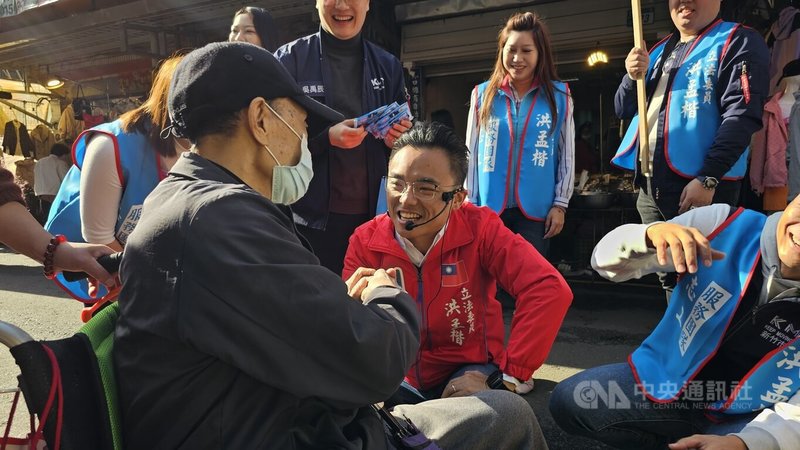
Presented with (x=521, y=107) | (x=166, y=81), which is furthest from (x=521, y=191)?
(x=166, y=81)

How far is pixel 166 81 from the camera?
232cm

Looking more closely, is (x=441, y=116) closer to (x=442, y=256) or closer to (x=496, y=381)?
(x=442, y=256)

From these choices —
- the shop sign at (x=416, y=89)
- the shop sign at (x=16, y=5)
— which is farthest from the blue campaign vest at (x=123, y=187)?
the shop sign at (x=16, y=5)

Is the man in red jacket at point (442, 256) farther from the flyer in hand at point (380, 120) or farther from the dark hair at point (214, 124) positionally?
the dark hair at point (214, 124)

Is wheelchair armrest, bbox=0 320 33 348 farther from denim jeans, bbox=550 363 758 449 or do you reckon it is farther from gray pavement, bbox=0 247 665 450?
gray pavement, bbox=0 247 665 450

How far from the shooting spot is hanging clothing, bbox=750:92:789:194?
4309 mm

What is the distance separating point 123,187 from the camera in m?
2.46

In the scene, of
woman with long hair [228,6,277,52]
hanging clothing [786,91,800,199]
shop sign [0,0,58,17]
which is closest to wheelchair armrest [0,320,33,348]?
woman with long hair [228,6,277,52]

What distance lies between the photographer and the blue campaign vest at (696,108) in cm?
296

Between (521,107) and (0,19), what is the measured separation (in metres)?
8.10

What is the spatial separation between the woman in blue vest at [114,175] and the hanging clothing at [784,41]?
15.0ft

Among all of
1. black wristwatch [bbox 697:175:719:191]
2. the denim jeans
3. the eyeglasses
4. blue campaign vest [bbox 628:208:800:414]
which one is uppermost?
the eyeglasses

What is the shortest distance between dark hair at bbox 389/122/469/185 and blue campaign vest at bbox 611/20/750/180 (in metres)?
1.43

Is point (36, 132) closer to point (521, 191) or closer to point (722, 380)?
point (521, 191)
